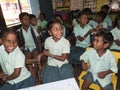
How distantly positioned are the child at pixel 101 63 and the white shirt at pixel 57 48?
0.77ft

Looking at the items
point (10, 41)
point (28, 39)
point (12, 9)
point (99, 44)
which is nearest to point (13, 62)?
point (10, 41)

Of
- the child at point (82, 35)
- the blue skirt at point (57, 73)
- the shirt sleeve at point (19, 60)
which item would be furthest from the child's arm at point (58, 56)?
the child at point (82, 35)

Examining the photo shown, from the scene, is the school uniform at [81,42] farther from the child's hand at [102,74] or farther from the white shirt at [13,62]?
the white shirt at [13,62]

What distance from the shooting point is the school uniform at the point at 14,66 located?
1.86m

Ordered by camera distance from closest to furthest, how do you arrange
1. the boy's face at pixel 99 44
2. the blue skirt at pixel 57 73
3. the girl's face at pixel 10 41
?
the girl's face at pixel 10 41
the boy's face at pixel 99 44
the blue skirt at pixel 57 73

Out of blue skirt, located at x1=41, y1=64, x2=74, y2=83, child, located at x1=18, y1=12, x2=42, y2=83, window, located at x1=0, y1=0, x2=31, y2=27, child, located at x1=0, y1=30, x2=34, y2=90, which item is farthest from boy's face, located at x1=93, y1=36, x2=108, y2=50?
window, located at x1=0, y1=0, x2=31, y2=27

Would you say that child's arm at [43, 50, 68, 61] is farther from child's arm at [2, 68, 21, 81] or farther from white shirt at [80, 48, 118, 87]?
child's arm at [2, 68, 21, 81]

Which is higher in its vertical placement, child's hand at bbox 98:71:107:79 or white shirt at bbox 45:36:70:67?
white shirt at bbox 45:36:70:67

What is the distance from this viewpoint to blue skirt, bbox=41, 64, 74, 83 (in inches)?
84.8

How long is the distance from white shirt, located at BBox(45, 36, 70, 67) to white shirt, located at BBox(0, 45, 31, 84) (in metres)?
0.38

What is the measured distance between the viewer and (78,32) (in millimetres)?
3191

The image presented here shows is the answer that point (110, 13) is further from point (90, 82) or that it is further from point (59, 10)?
point (90, 82)

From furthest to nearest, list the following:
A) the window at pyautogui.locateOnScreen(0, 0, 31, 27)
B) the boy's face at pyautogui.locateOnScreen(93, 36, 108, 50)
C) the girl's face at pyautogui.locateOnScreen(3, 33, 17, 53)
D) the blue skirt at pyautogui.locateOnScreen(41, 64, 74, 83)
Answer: the window at pyautogui.locateOnScreen(0, 0, 31, 27) < the blue skirt at pyautogui.locateOnScreen(41, 64, 74, 83) < the boy's face at pyautogui.locateOnScreen(93, 36, 108, 50) < the girl's face at pyautogui.locateOnScreen(3, 33, 17, 53)

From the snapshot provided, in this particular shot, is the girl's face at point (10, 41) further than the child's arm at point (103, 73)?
No
